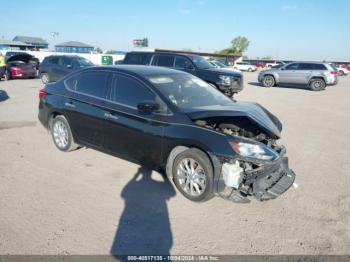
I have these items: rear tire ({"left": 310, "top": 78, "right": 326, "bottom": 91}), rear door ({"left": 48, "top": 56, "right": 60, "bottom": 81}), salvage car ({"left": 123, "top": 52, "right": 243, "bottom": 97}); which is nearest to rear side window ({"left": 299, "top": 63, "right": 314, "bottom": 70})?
rear tire ({"left": 310, "top": 78, "right": 326, "bottom": 91})

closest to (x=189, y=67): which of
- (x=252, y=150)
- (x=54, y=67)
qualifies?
(x=54, y=67)

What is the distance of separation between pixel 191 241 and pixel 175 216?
1.65 feet

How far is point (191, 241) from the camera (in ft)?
10.3

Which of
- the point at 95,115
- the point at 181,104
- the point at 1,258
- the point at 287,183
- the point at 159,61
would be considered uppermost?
the point at 159,61

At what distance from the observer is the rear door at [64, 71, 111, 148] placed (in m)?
4.82

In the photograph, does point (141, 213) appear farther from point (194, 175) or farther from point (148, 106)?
point (148, 106)

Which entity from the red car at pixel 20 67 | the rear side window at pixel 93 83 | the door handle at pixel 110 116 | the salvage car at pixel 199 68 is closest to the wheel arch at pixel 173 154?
the door handle at pixel 110 116

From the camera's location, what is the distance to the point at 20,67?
19797 millimetres

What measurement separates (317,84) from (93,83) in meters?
17.6

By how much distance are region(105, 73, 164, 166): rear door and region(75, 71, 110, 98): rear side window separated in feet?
0.77

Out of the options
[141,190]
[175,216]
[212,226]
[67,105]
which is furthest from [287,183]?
[67,105]

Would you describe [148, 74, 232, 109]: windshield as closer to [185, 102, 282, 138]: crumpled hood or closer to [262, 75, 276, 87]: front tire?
[185, 102, 282, 138]: crumpled hood

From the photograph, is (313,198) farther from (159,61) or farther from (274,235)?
(159,61)

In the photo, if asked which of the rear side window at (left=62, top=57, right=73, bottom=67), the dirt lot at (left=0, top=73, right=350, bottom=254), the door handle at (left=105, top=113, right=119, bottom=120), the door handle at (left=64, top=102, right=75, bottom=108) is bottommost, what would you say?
the dirt lot at (left=0, top=73, right=350, bottom=254)
